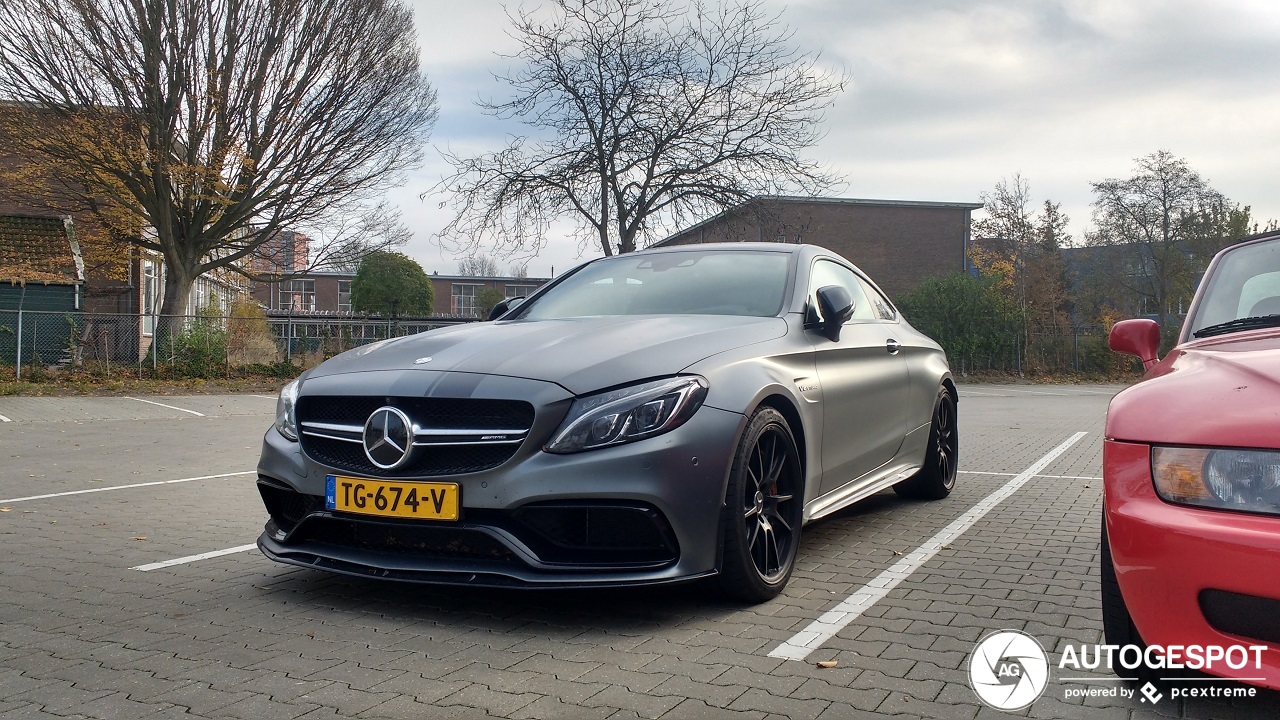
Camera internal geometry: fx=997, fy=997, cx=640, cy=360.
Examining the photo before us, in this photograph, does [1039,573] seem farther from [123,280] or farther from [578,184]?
[123,280]

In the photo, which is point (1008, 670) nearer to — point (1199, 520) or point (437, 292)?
point (1199, 520)

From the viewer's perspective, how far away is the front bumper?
3434mm

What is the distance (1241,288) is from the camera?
391 cm

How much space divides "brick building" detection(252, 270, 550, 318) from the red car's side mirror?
85.6m

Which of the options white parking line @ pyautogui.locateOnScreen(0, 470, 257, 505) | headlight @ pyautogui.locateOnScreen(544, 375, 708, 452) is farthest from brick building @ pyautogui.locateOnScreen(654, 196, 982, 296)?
headlight @ pyautogui.locateOnScreen(544, 375, 708, 452)

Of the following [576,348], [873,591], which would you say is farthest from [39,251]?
[873,591]

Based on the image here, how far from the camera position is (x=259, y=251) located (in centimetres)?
2695

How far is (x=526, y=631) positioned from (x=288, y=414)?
4.58 ft

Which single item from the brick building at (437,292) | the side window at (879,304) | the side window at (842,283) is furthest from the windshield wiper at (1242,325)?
the brick building at (437,292)

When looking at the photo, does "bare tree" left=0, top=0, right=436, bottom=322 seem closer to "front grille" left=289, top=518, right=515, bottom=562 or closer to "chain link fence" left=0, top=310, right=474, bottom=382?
"chain link fence" left=0, top=310, right=474, bottom=382

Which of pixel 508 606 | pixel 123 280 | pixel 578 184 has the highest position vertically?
pixel 578 184

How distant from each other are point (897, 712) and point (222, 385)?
20864 mm

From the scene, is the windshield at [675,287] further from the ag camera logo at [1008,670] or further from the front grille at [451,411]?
the ag camera logo at [1008,670]

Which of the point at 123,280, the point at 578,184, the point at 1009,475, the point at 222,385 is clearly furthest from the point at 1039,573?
the point at 123,280
